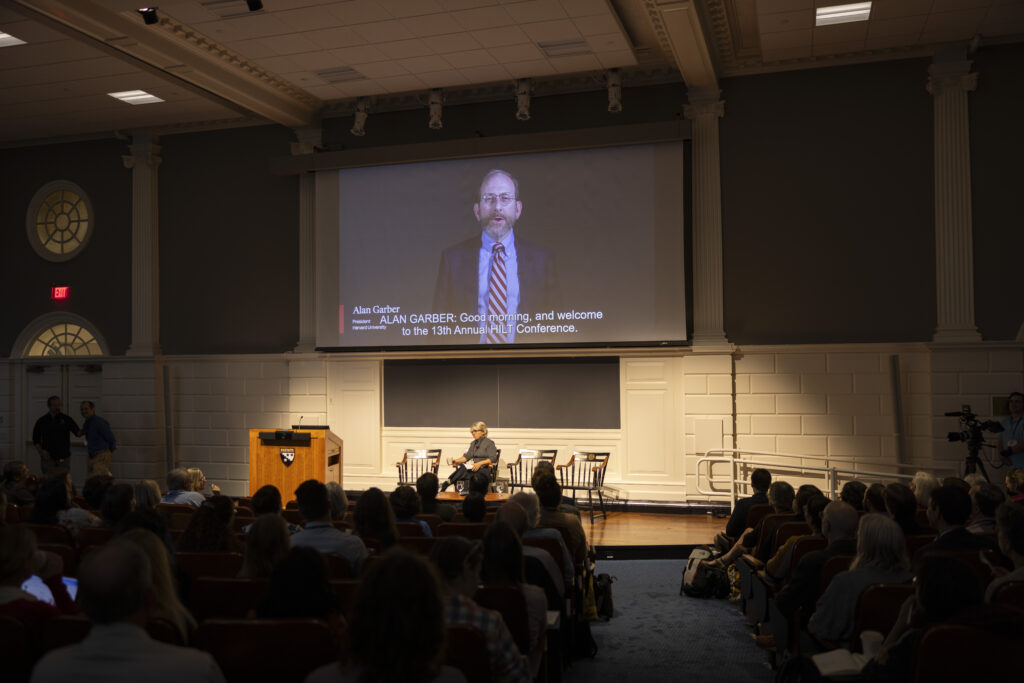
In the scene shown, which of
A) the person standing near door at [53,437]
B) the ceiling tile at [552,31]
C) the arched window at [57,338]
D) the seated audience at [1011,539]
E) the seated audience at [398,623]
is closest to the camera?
the seated audience at [398,623]

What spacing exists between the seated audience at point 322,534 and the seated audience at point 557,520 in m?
1.34

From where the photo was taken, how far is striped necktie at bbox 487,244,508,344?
1070cm

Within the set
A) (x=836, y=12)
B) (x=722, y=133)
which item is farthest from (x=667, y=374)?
(x=836, y=12)

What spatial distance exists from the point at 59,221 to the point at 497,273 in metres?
7.27

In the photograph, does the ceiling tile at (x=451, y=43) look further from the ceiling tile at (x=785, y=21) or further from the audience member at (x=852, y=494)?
the audience member at (x=852, y=494)

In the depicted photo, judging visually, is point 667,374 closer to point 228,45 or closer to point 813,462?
Result: point 813,462

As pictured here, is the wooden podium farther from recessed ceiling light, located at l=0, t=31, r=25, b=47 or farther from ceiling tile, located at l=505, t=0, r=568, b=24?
ceiling tile, located at l=505, t=0, r=568, b=24

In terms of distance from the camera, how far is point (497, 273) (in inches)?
423

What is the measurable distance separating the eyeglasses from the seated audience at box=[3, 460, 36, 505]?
6.27 m

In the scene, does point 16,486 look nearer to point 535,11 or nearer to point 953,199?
point 535,11

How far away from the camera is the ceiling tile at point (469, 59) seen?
9.77m

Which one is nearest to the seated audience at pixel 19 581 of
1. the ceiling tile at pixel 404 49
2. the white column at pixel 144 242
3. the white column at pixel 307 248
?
the ceiling tile at pixel 404 49

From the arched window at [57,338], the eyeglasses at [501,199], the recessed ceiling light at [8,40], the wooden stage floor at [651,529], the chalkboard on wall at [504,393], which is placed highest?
the recessed ceiling light at [8,40]

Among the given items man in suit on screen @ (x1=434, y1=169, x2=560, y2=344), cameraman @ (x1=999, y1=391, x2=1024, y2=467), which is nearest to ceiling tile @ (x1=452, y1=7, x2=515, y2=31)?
man in suit on screen @ (x1=434, y1=169, x2=560, y2=344)
